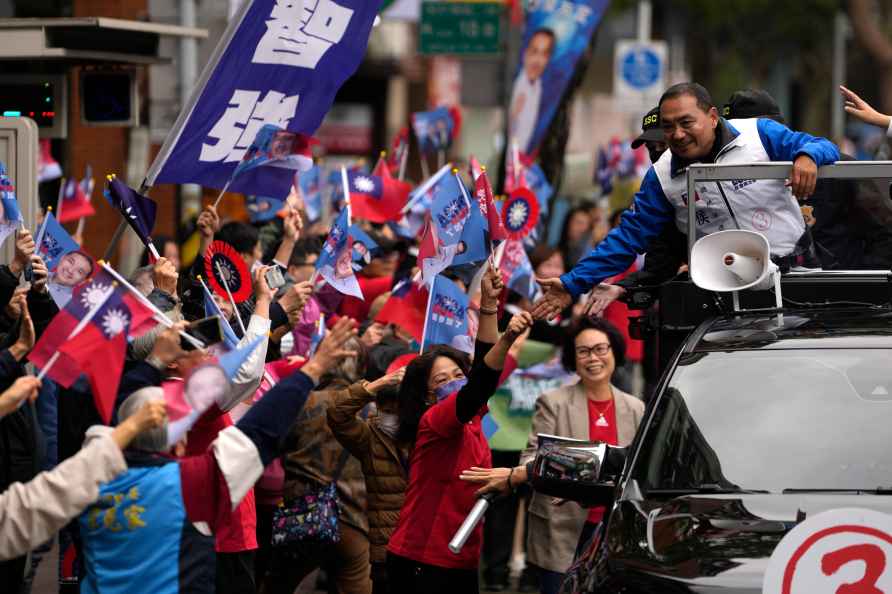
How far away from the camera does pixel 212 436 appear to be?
654cm

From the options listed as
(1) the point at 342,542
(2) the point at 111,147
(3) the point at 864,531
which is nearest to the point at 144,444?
(3) the point at 864,531

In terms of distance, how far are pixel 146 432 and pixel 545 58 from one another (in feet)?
34.4

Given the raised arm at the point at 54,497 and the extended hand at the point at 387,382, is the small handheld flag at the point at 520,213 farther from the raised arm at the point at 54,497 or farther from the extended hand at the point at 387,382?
the raised arm at the point at 54,497

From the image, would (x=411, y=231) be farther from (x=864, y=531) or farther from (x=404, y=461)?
(x=864, y=531)

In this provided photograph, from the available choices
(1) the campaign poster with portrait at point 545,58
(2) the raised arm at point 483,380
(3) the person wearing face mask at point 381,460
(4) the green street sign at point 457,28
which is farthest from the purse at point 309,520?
(4) the green street sign at point 457,28

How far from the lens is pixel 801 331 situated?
6.02 meters

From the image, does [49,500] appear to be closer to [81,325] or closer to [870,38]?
[81,325]

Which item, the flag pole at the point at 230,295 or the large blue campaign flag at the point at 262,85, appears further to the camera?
the large blue campaign flag at the point at 262,85

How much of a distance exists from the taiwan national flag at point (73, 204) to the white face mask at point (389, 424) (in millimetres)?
5626

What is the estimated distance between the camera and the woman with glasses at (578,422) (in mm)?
7949

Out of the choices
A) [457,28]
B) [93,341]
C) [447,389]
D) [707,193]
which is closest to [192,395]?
A: [93,341]

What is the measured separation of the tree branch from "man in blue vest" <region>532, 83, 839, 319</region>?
27.4 metres

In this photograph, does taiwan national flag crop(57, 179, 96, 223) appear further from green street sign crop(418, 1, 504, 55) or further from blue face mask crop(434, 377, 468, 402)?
green street sign crop(418, 1, 504, 55)

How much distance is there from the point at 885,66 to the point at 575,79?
20.2 meters
